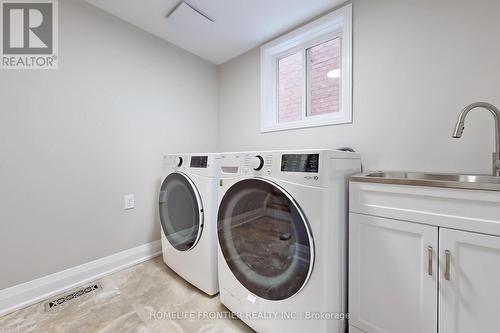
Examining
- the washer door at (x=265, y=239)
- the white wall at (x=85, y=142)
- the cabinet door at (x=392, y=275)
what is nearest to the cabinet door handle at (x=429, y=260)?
the cabinet door at (x=392, y=275)

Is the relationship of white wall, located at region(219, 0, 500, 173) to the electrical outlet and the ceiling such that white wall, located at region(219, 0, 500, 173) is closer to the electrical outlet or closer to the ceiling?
the ceiling

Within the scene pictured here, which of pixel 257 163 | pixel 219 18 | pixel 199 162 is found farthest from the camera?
pixel 219 18

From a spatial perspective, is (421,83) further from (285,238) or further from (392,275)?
(285,238)

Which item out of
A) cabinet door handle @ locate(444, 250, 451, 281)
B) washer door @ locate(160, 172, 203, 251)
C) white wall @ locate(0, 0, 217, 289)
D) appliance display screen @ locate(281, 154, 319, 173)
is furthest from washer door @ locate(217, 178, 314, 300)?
white wall @ locate(0, 0, 217, 289)

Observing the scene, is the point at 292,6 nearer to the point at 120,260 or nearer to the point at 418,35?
the point at 418,35

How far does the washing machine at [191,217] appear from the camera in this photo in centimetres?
134

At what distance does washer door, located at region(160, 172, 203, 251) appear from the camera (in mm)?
1426

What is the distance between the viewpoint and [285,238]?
987mm

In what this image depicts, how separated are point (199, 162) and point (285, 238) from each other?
30.9 inches

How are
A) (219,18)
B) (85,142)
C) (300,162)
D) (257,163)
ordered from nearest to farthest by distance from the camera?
(300,162) < (257,163) < (85,142) < (219,18)

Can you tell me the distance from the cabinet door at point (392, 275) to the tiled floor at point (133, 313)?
0.67 m

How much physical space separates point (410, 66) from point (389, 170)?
0.68m

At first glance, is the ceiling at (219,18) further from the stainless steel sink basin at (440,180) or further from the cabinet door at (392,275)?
the cabinet door at (392,275)

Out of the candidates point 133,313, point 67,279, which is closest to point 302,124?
point 133,313
